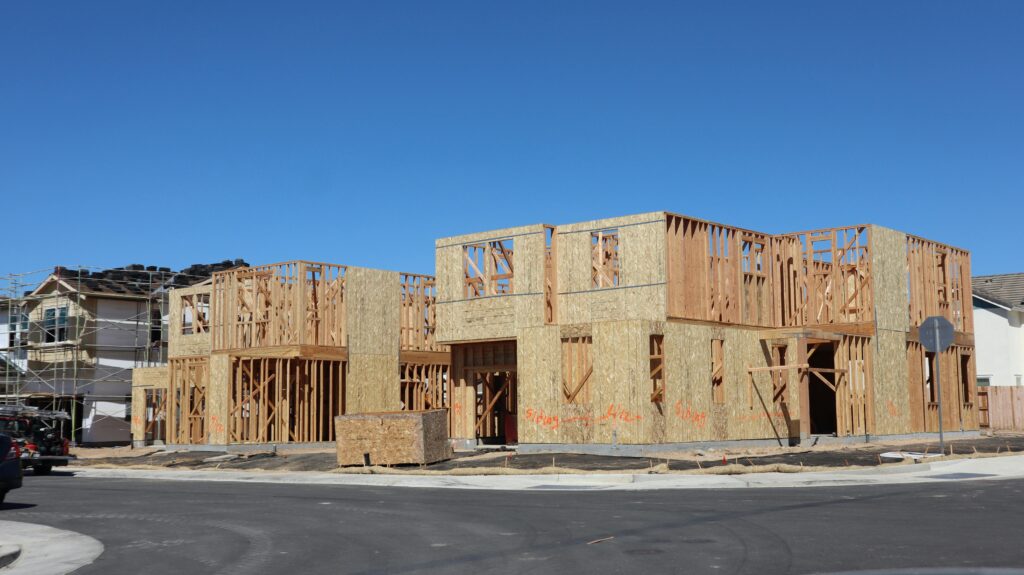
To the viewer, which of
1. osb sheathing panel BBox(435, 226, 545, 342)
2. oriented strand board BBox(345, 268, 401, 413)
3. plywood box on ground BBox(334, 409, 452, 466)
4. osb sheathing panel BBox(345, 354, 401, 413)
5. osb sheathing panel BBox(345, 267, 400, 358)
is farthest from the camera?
osb sheathing panel BBox(345, 267, 400, 358)

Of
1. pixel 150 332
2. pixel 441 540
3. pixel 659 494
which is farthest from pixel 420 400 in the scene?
pixel 441 540

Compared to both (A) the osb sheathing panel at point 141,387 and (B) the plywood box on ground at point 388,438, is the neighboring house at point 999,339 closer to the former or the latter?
(B) the plywood box on ground at point 388,438

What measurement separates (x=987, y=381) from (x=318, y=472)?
133 ft

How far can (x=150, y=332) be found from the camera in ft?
175

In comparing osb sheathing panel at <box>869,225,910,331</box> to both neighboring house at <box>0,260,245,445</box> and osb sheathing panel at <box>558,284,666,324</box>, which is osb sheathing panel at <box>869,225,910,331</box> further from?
neighboring house at <box>0,260,245,445</box>

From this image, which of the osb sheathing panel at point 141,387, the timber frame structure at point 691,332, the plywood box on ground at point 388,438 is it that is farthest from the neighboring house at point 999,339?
the osb sheathing panel at point 141,387

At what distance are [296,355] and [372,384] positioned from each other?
4248 millimetres

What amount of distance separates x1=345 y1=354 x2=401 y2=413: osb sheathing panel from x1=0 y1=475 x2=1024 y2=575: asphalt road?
18988 mm

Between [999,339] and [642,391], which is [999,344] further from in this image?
[642,391]

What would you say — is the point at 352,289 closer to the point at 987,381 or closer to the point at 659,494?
the point at 659,494

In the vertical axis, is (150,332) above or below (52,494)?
above

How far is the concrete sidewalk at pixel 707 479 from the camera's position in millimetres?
21422

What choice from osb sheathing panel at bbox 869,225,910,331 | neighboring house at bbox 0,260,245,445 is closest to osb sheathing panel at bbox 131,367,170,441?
neighboring house at bbox 0,260,245,445

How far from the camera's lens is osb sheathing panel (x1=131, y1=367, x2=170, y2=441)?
150 feet
